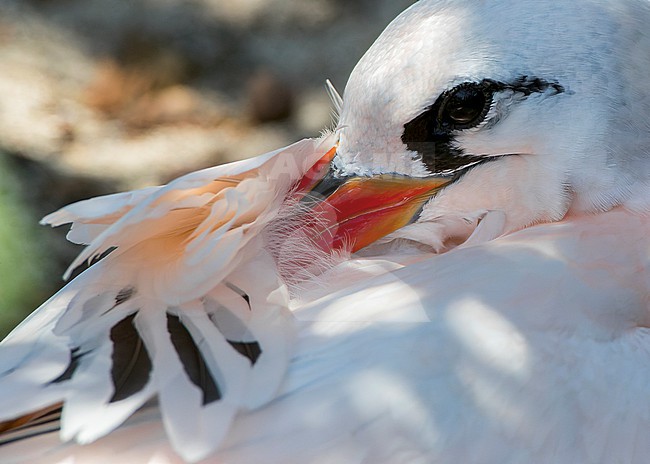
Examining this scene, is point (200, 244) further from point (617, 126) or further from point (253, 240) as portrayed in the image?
point (617, 126)

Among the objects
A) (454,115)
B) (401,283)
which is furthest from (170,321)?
(454,115)

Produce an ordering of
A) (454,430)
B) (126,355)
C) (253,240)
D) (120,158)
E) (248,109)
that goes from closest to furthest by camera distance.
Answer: (454,430)
(126,355)
(253,240)
(120,158)
(248,109)

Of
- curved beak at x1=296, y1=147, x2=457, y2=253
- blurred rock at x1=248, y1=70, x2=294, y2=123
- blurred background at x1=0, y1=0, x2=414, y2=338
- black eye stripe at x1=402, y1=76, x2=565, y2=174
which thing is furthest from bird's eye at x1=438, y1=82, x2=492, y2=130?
blurred rock at x1=248, y1=70, x2=294, y2=123

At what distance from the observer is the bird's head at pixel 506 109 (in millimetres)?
1635

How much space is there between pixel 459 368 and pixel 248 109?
7.76 ft

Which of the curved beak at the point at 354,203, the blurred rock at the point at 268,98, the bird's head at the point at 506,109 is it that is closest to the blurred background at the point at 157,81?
the blurred rock at the point at 268,98

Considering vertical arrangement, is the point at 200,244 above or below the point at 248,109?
below

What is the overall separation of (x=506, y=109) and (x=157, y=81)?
2137mm

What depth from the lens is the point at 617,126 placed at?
5.48 ft

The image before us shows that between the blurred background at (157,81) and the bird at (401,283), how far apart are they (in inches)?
64.1

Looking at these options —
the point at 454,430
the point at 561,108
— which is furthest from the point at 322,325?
the point at 561,108

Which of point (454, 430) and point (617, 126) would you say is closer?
point (454, 430)

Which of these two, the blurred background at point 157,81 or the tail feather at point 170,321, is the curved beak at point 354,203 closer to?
the tail feather at point 170,321

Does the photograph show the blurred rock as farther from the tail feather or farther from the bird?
the tail feather
